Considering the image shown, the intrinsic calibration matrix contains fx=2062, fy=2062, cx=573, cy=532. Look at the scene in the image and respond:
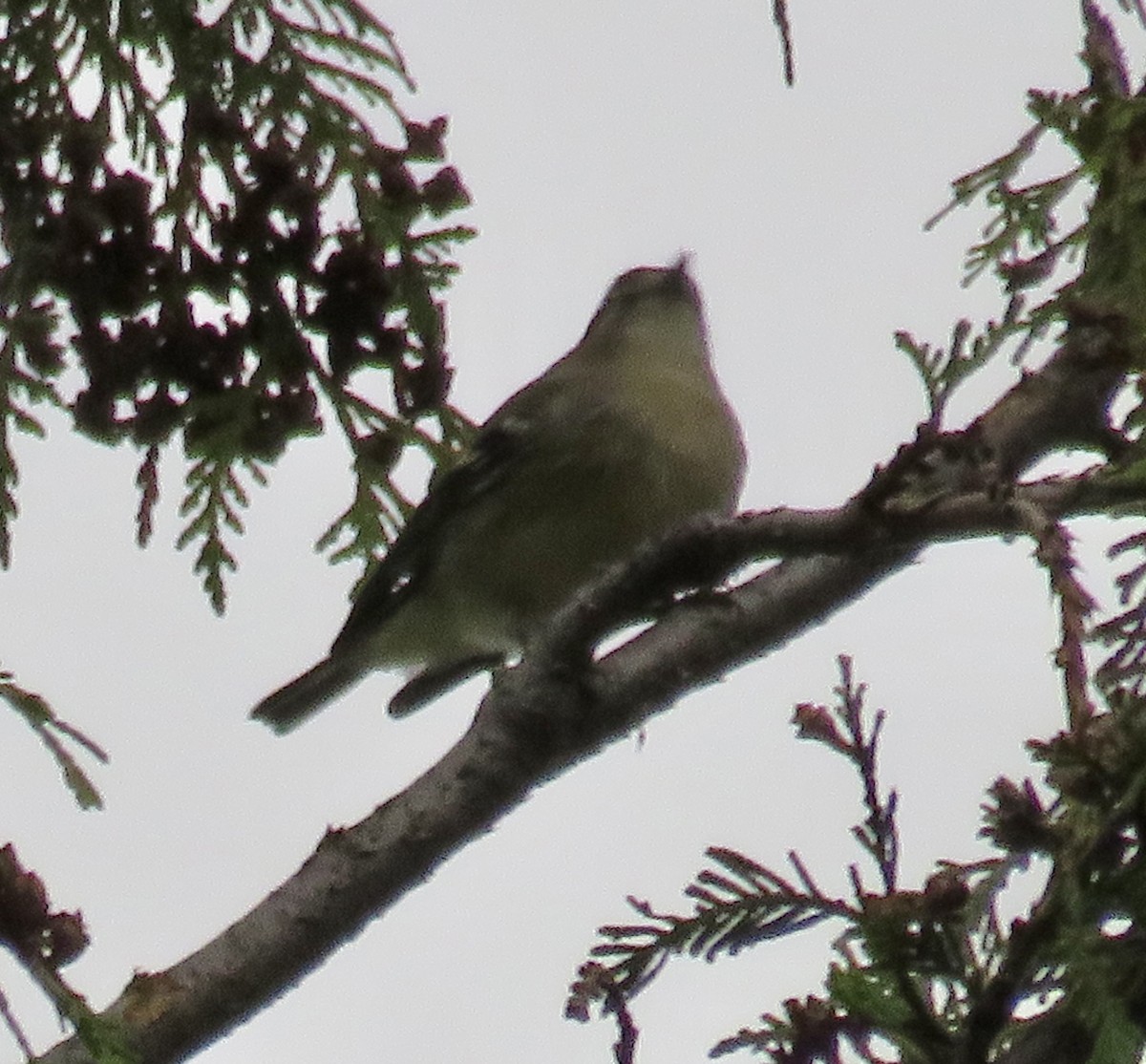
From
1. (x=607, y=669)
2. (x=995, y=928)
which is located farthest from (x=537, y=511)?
(x=995, y=928)

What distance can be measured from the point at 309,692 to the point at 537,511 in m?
0.89

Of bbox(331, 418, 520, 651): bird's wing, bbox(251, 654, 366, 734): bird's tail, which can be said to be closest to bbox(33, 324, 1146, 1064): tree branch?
bbox(331, 418, 520, 651): bird's wing

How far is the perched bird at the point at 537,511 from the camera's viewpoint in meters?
4.24

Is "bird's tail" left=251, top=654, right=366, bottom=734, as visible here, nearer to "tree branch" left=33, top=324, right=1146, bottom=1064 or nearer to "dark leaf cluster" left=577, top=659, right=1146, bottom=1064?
"tree branch" left=33, top=324, right=1146, bottom=1064

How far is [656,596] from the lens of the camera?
2.24 metres

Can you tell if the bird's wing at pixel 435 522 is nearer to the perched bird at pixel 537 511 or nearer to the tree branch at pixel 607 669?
the perched bird at pixel 537 511

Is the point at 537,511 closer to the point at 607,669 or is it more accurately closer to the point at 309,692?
the point at 309,692

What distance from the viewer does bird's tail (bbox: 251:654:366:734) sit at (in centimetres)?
490

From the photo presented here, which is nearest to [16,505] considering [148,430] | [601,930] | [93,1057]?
[148,430]

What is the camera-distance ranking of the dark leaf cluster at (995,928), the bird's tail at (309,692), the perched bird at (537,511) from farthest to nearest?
the bird's tail at (309,692) → the perched bird at (537,511) → the dark leaf cluster at (995,928)

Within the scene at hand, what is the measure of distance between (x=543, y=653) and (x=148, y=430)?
→ 2.79ft

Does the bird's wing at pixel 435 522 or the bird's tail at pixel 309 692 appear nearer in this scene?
the bird's wing at pixel 435 522

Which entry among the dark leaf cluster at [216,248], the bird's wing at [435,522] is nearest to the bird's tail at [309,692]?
the bird's wing at [435,522]

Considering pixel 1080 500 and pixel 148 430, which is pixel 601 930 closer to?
pixel 1080 500
